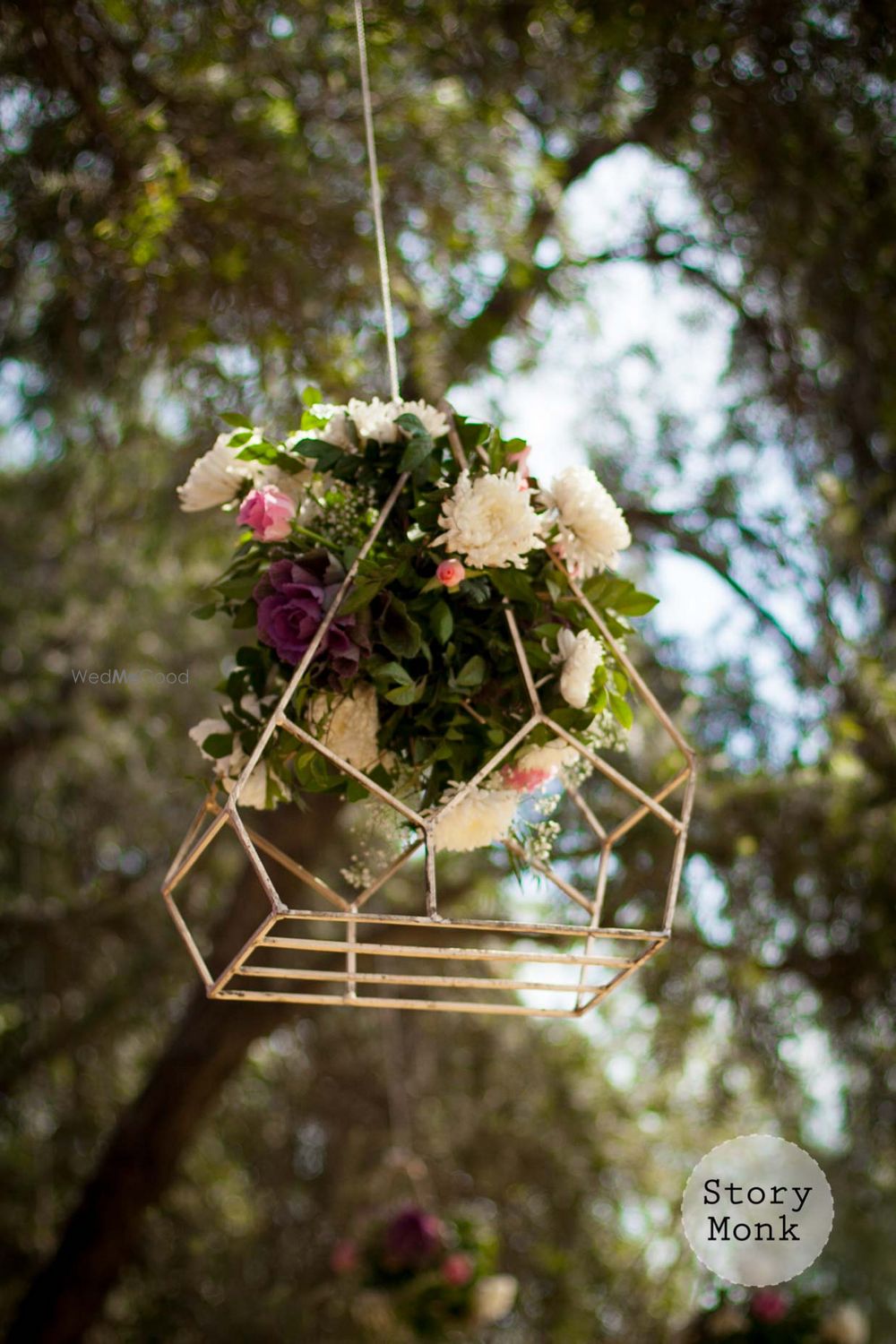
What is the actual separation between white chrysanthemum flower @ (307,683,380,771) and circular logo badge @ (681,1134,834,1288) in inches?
50.2

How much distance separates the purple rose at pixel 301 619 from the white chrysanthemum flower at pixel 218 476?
0.50 feet

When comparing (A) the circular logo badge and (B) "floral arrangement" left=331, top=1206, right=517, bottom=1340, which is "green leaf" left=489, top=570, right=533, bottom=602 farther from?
(B) "floral arrangement" left=331, top=1206, right=517, bottom=1340

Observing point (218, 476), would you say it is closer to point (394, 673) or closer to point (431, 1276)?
point (394, 673)

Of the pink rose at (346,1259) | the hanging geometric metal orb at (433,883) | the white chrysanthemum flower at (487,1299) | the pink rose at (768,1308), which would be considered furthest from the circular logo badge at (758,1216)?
the hanging geometric metal orb at (433,883)

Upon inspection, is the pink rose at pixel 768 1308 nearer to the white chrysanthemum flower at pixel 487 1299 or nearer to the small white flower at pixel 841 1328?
the small white flower at pixel 841 1328

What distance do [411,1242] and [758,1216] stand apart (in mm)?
1453

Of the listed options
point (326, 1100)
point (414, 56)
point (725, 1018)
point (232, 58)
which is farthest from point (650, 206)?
point (326, 1100)

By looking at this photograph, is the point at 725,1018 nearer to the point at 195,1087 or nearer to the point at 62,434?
the point at 195,1087

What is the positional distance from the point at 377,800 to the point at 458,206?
1584 mm

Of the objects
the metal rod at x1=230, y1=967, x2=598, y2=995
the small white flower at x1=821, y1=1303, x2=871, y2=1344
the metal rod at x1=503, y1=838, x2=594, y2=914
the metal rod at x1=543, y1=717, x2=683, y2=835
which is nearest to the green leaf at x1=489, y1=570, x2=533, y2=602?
the metal rod at x1=543, y1=717, x2=683, y2=835

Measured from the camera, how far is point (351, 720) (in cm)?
112

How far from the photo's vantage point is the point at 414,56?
2592 mm

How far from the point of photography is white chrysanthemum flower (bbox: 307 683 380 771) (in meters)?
1.11

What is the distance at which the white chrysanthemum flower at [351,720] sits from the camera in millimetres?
1112
